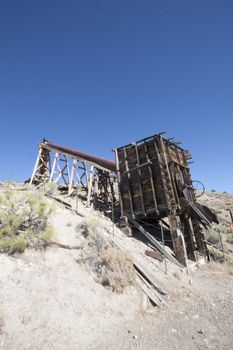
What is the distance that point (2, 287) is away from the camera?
6281 mm

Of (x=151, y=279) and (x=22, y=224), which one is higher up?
(x=22, y=224)

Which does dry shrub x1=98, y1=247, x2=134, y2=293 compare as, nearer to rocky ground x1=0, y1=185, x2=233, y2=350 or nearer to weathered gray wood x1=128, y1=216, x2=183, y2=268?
rocky ground x1=0, y1=185, x2=233, y2=350

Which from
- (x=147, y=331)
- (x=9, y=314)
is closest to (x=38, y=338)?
(x=9, y=314)

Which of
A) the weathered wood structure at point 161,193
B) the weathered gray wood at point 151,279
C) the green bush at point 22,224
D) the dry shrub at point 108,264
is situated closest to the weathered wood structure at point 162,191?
the weathered wood structure at point 161,193

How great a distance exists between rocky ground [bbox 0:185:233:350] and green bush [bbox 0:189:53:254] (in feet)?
1.04

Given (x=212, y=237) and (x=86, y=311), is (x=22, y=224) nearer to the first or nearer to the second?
(x=86, y=311)

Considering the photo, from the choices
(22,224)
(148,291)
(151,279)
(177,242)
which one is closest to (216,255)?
(177,242)

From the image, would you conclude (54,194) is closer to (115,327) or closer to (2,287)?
(2,287)

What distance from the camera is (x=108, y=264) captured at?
8.24m

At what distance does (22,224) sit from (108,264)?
11.3ft

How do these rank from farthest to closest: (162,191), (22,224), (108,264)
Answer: (162,191) < (22,224) < (108,264)

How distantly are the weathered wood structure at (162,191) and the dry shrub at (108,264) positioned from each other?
15.8 feet

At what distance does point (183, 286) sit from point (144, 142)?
8.54 meters

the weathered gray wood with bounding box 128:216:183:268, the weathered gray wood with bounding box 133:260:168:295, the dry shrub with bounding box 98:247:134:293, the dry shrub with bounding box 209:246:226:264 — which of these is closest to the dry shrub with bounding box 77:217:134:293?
the dry shrub with bounding box 98:247:134:293
